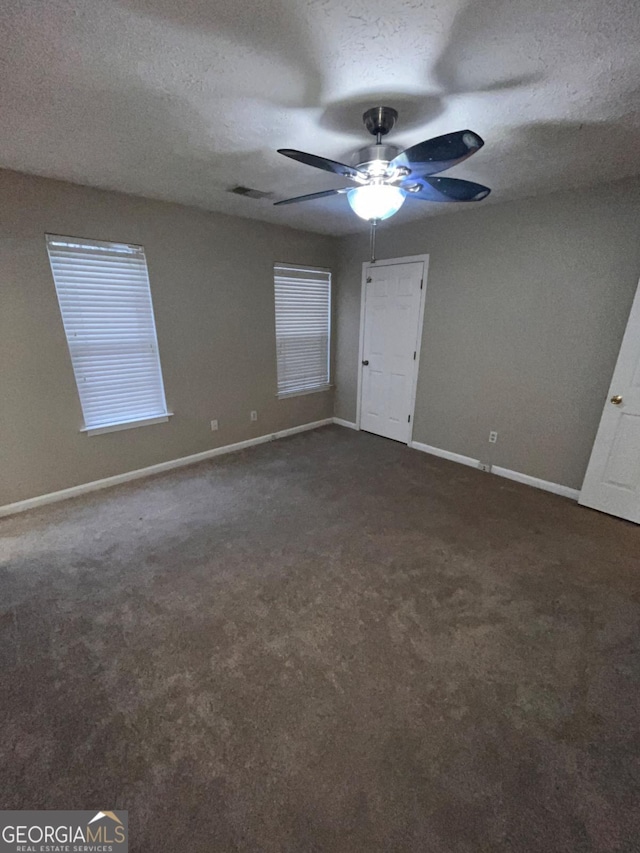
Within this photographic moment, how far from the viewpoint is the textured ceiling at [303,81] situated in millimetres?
1118

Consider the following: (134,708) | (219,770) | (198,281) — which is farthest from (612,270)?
(134,708)

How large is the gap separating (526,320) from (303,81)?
248 centimetres

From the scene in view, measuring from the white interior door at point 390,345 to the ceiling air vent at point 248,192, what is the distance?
161 cm

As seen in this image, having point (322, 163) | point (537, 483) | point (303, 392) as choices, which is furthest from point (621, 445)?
point (303, 392)

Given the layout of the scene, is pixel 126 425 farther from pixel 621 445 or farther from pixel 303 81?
pixel 621 445

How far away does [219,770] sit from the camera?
4.10 feet

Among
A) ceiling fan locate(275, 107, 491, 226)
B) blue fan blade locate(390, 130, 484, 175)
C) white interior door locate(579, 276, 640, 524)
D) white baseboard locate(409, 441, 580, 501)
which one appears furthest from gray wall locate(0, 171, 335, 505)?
white interior door locate(579, 276, 640, 524)

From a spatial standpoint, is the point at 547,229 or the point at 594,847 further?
the point at 547,229

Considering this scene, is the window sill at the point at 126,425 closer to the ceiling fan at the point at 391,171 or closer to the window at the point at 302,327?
the window at the point at 302,327

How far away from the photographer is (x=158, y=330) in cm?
319

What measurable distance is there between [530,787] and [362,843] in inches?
23.7

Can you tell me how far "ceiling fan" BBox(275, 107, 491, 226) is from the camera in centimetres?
144

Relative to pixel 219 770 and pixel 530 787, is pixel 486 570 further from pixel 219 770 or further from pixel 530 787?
Result: pixel 219 770

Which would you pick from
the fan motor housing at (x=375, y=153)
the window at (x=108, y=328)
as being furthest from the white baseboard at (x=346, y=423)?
the fan motor housing at (x=375, y=153)
